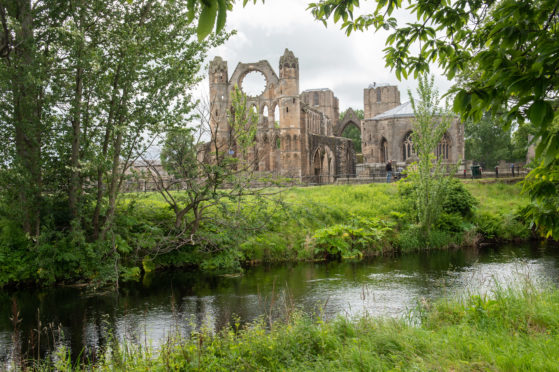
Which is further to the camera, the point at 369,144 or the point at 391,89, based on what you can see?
the point at 391,89

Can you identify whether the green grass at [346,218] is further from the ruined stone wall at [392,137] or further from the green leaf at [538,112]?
the ruined stone wall at [392,137]

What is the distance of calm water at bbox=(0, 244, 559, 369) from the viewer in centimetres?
834

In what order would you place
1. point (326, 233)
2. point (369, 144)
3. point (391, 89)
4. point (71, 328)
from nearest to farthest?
point (71, 328), point (326, 233), point (369, 144), point (391, 89)

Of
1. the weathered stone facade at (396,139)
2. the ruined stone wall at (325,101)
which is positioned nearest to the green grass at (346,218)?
the weathered stone facade at (396,139)

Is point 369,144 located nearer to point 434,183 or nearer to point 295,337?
point 434,183

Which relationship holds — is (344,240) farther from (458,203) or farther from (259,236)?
(458,203)

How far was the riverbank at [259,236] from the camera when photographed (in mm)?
12562

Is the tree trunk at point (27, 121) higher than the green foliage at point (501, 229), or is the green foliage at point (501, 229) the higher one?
the tree trunk at point (27, 121)

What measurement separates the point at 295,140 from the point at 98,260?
27290 millimetres

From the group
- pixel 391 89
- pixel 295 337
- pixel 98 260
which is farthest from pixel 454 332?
pixel 391 89

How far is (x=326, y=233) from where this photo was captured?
16766mm

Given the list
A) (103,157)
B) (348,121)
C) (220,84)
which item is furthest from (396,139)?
(103,157)

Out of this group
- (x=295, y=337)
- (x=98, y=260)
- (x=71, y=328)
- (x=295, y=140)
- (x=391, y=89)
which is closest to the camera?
(x=295, y=337)

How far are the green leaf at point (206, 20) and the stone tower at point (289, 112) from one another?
117 ft
